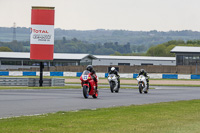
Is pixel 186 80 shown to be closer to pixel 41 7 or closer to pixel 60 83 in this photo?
pixel 60 83

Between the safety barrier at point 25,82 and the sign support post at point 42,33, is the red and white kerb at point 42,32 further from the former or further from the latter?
the safety barrier at point 25,82

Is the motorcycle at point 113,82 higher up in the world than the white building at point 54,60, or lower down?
lower down

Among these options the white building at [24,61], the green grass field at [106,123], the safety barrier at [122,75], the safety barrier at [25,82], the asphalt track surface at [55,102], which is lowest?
the asphalt track surface at [55,102]

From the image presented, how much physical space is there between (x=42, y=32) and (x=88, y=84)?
14.5 metres

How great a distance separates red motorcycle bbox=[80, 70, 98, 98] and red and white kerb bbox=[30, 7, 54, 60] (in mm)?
13980

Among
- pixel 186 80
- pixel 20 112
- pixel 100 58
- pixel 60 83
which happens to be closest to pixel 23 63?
pixel 100 58

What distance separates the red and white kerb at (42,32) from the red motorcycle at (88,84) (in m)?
14.0

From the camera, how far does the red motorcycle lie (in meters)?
23.2

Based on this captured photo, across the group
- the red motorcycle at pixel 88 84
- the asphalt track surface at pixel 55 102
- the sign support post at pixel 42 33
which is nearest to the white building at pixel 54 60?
the sign support post at pixel 42 33

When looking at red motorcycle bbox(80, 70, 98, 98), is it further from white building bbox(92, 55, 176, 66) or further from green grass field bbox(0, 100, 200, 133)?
white building bbox(92, 55, 176, 66)

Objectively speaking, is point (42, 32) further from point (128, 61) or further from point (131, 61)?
point (128, 61)

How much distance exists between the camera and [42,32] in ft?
122

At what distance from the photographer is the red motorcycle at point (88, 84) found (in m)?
23.2

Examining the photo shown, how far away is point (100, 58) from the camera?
4572 inches
